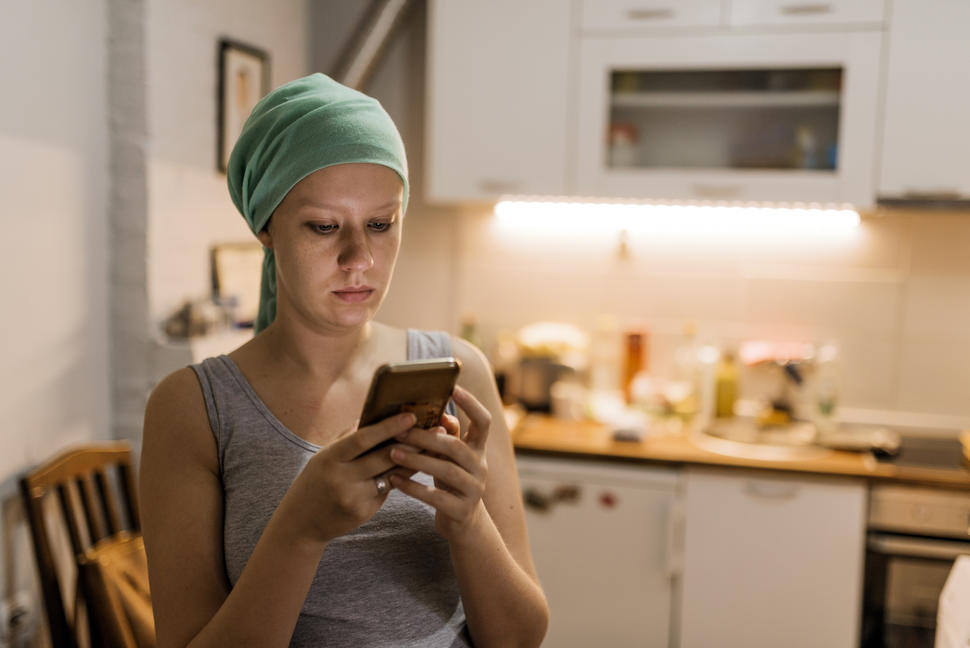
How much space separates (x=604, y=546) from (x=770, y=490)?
0.50 m

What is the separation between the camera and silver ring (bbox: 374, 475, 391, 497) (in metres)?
0.86

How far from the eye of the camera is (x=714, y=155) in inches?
105

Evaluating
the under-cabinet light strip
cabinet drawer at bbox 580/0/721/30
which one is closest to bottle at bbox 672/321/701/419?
the under-cabinet light strip

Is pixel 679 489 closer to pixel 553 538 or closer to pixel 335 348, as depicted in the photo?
pixel 553 538

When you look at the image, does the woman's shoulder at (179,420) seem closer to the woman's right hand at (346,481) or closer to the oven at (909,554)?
the woman's right hand at (346,481)

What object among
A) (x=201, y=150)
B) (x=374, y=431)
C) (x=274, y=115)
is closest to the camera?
(x=374, y=431)

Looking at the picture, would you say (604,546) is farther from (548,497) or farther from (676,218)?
(676,218)

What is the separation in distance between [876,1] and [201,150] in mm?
1933

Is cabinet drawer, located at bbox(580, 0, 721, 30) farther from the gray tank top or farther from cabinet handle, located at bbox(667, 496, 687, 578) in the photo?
the gray tank top

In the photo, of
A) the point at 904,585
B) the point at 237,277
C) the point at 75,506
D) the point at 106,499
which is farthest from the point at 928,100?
the point at 75,506

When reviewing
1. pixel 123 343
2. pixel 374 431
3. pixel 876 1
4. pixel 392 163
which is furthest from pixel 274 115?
pixel 876 1

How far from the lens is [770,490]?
8.09 ft

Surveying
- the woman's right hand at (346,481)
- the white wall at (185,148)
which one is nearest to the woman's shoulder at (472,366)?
the woman's right hand at (346,481)

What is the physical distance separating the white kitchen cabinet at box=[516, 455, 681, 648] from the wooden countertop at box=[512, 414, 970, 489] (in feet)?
0.16
